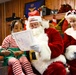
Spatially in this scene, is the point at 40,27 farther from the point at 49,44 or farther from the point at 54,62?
the point at 54,62

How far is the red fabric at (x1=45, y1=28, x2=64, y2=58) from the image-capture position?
6.77ft

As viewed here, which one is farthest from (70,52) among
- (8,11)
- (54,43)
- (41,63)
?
(8,11)

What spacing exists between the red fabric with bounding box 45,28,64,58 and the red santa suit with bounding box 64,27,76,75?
19 cm

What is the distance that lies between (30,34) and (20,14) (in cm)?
475

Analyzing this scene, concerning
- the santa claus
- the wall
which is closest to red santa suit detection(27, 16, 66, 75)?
the santa claus

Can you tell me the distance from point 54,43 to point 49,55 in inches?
6.2

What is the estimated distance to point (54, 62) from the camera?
207 centimetres

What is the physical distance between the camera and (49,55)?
2.03 m

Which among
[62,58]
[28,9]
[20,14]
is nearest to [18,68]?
[62,58]

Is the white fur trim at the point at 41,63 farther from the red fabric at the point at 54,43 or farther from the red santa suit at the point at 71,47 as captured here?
the red santa suit at the point at 71,47

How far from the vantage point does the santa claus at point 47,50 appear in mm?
2006

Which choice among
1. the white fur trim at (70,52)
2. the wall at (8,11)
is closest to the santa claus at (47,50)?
the white fur trim at (70,52)

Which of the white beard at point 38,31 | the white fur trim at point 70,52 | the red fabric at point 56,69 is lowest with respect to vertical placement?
the red fabric at point 56,69

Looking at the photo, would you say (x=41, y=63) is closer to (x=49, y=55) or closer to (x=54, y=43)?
(x=49, y=55)
